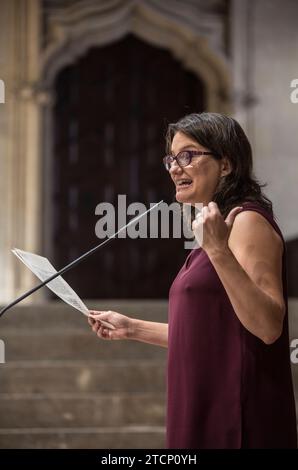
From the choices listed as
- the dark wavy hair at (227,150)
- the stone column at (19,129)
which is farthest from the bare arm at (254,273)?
the stone column at (19,129)

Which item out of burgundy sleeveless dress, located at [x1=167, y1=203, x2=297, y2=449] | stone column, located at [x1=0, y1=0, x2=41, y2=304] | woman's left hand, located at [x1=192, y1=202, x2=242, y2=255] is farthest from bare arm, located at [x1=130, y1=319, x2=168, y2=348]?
stone column, located at [x1=0, y1=0, x2=41, y2=304]

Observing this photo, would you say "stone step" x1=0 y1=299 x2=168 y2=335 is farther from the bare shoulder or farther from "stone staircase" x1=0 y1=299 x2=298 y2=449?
the bare shoulder

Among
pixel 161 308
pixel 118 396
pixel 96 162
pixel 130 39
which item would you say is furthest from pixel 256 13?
pixel 118 396

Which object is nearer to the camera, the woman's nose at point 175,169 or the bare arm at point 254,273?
the bare arm at point 254,273

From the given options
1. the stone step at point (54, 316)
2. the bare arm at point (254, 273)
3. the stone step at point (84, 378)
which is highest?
the stone step at point (54, 316)

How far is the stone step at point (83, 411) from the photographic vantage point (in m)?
4.67

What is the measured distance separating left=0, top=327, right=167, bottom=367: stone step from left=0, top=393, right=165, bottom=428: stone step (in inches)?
24.0

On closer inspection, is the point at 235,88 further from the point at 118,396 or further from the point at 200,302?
the point at 200,302

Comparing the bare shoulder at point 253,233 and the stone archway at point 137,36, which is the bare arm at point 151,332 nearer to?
the bare shoulder at point 253,233

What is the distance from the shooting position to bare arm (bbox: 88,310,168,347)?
2123mm

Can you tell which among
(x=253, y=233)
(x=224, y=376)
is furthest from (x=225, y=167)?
(x=224, y=376)

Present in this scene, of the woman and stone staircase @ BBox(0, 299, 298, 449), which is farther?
stone staircase @ BBox(0, 299, 298, 449)

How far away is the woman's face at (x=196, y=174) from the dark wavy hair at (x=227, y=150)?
0.01 m
